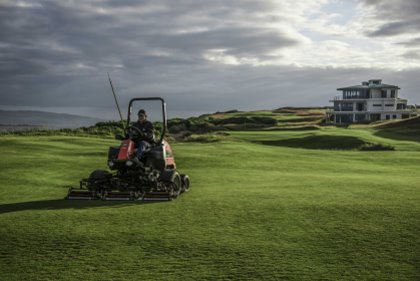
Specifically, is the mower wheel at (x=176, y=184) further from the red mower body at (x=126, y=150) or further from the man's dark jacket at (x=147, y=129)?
the red mower body at (x=126, y=150)

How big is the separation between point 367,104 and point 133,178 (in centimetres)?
11086

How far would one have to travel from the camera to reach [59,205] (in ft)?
43.0

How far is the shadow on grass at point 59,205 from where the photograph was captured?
1268cm

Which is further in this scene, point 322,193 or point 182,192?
point 182,192

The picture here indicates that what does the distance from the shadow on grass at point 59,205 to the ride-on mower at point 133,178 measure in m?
0.30

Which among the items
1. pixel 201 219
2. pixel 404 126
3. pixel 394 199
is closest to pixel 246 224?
pixel 201 219

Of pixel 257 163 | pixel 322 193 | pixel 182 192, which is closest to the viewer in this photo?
pixel 322 193

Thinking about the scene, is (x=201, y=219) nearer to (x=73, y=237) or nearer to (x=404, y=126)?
(x=73, y=237)

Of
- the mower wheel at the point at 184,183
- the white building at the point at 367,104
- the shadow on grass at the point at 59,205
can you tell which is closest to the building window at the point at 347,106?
the white building at the point at 367,104

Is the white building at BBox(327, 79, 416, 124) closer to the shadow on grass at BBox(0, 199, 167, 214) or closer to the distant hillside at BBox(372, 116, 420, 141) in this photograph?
the distant hillside at BBox(372, 116, 420, 141)

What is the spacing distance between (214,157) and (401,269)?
21579mm

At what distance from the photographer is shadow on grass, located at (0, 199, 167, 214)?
41.6 feet

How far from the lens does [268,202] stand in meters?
12.6

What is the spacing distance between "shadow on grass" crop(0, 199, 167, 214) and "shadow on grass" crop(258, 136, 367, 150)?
36257 millimetres
